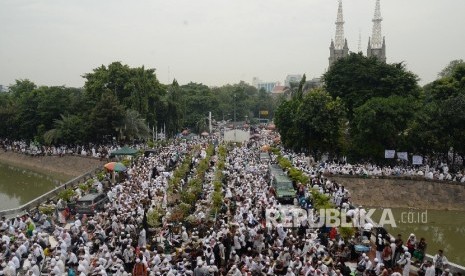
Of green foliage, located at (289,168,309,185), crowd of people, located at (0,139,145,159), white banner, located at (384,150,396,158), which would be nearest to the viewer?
green foliage, located at (289,168,309,185)

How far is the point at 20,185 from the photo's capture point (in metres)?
A: 37.7

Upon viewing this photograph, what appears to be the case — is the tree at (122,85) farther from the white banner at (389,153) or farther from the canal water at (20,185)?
the white banner at (389,153)

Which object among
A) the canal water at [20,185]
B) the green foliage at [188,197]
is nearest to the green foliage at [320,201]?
the green foliage at [188,197]

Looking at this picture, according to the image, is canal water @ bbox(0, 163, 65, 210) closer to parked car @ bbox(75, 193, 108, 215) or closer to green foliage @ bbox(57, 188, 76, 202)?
green foliage @ bbox(57, 188, 76, 202)

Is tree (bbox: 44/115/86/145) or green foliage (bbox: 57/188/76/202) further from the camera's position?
tree (bbox: 44/115/86/145)

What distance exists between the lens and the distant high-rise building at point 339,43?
69.9 meters

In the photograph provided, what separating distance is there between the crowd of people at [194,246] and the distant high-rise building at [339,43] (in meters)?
52.0

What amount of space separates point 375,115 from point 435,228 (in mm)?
8179

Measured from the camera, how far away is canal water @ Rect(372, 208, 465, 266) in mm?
21203

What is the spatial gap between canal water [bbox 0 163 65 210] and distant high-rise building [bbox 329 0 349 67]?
44718 millimetres

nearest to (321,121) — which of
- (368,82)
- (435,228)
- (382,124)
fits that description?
(382,124)

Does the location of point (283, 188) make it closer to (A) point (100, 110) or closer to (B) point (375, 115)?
(B) point (375, 115)

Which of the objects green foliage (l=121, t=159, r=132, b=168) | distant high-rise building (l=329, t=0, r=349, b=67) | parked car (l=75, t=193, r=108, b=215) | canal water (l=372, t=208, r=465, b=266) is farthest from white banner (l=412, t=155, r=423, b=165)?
distant high-rise building (l=329, t=0, r=349, b=67)

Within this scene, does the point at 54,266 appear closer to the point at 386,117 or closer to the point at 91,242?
the point at 91,242
